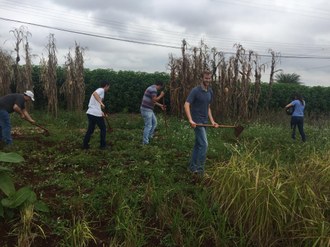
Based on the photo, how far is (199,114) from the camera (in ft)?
22.2

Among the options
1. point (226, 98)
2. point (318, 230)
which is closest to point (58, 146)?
point (318, 230)

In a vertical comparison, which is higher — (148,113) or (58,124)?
(148,113)

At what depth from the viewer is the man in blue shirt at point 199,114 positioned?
6641 millimetres

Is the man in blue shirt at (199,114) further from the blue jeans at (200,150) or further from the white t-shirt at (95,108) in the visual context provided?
the white t-shirt at (95,108)

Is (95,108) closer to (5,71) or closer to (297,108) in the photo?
(297,108)

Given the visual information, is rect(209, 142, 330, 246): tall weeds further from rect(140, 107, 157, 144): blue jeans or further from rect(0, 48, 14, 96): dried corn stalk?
rect(0, 48, 14, 96): dried corn stalk

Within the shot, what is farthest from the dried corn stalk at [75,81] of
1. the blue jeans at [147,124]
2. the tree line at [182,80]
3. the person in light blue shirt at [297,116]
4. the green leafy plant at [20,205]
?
the green leafy plant at [20,205]

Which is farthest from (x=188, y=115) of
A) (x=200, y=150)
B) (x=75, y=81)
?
(x=75, y=81)

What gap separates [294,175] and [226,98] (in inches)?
399

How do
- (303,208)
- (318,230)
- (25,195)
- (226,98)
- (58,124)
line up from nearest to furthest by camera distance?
(318,230) → (303,208) → (25,195) → (58,124) → (226,98)

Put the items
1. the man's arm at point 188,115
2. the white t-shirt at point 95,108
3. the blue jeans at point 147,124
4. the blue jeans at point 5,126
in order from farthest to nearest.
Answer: the blue jeans at point 147,124
the white t-shirt at point 95,108
the blue jeans at point 5,126
the man's arm at point 188,115

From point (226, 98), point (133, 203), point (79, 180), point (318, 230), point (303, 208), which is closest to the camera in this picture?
point (318, 230)

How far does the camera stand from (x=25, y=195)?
177 inches

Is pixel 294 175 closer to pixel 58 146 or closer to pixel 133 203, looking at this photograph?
pixel 133 203
